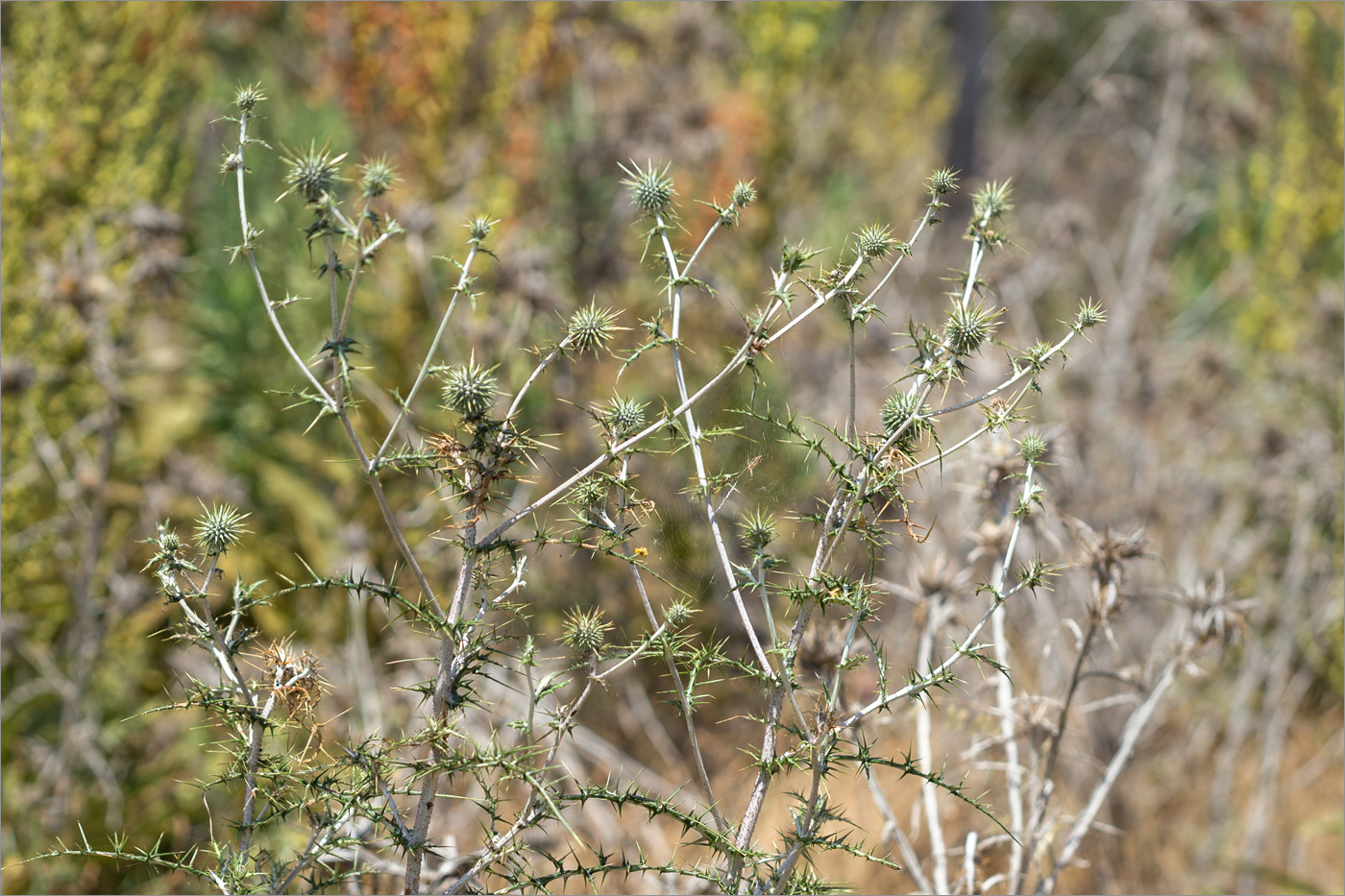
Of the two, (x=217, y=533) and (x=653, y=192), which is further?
(x=653, y=192)

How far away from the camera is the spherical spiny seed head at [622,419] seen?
1439 millimetres

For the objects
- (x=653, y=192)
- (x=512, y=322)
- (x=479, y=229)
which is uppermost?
(x=512, y=322)

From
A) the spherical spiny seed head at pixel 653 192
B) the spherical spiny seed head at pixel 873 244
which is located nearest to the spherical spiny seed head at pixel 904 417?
the spherical spiny seed head at pixel 873 244

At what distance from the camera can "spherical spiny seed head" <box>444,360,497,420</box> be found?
137 centimetres

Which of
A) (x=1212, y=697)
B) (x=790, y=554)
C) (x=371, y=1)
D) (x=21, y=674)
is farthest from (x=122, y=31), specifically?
(x=1212, y=697)

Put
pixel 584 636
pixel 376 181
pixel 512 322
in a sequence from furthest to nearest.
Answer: pixel 512 322 → pixel 584 636 → pixel 376 181

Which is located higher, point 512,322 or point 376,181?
point 512,322

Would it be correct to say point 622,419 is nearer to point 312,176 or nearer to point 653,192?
point 653,192

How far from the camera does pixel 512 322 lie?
12.5 ft

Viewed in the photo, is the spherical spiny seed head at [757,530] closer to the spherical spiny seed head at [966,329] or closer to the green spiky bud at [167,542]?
the spherical spiny seed head at [966,329]

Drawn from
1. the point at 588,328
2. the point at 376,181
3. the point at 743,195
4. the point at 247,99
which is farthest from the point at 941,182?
the point at 247,99

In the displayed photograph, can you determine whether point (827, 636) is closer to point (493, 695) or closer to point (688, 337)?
point (493, 695)

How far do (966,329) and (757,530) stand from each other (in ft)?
1.41

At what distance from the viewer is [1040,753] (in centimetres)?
216
